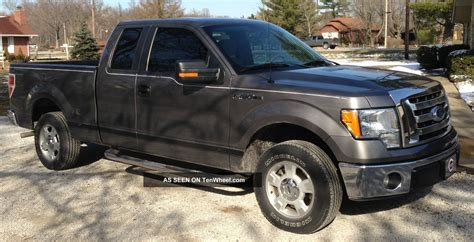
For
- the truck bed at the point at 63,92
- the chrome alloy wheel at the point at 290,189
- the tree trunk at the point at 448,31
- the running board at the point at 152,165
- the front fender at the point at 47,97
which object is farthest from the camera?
the tree trunk at the point at 448,31

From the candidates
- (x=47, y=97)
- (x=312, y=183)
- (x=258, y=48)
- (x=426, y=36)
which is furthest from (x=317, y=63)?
(x=426, y=36)

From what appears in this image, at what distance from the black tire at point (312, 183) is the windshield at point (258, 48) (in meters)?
0.89

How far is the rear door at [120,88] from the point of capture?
546 cm

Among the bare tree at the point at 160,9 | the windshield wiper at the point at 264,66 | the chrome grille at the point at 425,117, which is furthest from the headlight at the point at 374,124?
the bare tree at the point at 160,9

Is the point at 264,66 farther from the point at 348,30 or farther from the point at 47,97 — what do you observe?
the point at 348,30

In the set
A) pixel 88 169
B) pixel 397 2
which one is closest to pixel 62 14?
pixel 397 2

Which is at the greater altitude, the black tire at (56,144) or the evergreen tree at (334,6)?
the evergreen tree at (334,6)

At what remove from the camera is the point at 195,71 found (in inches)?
181

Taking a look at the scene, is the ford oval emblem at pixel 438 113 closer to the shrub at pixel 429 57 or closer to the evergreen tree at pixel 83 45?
the shrub at pixel 429 57

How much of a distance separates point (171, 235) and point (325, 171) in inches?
56.9

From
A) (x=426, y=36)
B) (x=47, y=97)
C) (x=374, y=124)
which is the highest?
(x=426, y=36)

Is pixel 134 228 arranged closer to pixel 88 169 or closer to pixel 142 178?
pixel 142 178

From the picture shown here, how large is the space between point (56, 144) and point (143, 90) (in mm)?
1954

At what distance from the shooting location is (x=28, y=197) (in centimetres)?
559
